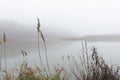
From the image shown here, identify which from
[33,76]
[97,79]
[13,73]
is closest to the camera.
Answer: [33,76]

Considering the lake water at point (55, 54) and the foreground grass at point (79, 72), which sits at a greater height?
the lake water at point (55, 54)

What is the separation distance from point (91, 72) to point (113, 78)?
259 millimetres

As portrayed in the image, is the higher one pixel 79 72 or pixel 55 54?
pixel 55 54

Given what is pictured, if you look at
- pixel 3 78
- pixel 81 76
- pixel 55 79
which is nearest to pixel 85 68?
pixel 81 76

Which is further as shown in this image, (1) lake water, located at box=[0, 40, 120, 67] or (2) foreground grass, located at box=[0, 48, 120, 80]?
(1) lake water, located at box=[0, 40, 120, 67]

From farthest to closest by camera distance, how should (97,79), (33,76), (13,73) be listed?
(13,73), (97,79), (33,76)

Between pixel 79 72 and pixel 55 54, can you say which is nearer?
pixel 79 72

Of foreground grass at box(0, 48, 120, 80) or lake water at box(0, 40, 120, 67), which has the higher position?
lake water at box(0, 40, 120, 67)

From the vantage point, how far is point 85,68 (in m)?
4.94

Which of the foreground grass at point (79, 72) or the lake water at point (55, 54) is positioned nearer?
the foreground grass at point (79, 72)

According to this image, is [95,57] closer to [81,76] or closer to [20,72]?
[81,76]

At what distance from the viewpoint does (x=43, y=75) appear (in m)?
4.57

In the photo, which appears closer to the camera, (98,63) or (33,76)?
(33,76)

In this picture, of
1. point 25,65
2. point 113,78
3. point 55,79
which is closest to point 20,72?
point 25,65
